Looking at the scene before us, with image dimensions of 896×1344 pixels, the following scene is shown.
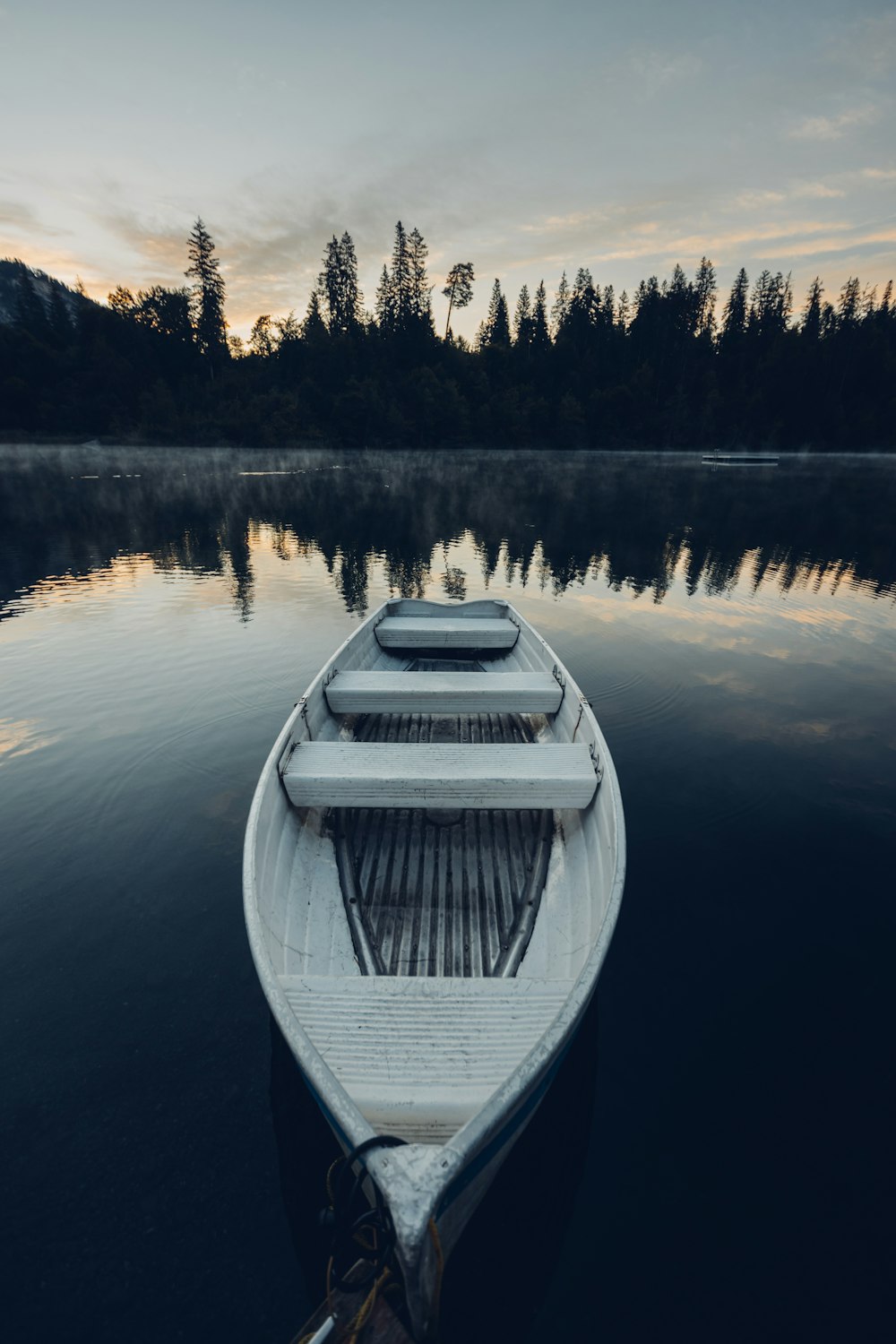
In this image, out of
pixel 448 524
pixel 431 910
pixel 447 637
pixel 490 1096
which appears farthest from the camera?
pixel 448 524

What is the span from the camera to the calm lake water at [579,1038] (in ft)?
12.2

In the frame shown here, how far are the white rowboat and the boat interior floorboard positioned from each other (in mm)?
21

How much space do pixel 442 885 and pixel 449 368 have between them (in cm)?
11416

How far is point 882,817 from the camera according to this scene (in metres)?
8.48

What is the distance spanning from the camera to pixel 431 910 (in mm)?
5734

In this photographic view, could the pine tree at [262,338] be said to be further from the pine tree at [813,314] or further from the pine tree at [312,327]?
the pine tree at [813,314]

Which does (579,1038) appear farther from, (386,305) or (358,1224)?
(386,305)

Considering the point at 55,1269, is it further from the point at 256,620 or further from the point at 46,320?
the point at 46,320

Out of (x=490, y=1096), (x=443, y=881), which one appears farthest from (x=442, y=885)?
(x=490, y=1096)

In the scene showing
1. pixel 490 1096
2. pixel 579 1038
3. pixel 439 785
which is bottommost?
pixel 579 1038

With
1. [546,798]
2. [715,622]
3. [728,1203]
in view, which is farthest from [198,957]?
[715,622]

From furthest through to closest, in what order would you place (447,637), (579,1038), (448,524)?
1. (448,524)
2. (447,637)
3. (579,1038)

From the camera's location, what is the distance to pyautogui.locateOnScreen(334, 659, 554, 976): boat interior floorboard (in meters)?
5.21

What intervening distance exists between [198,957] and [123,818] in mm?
3079
